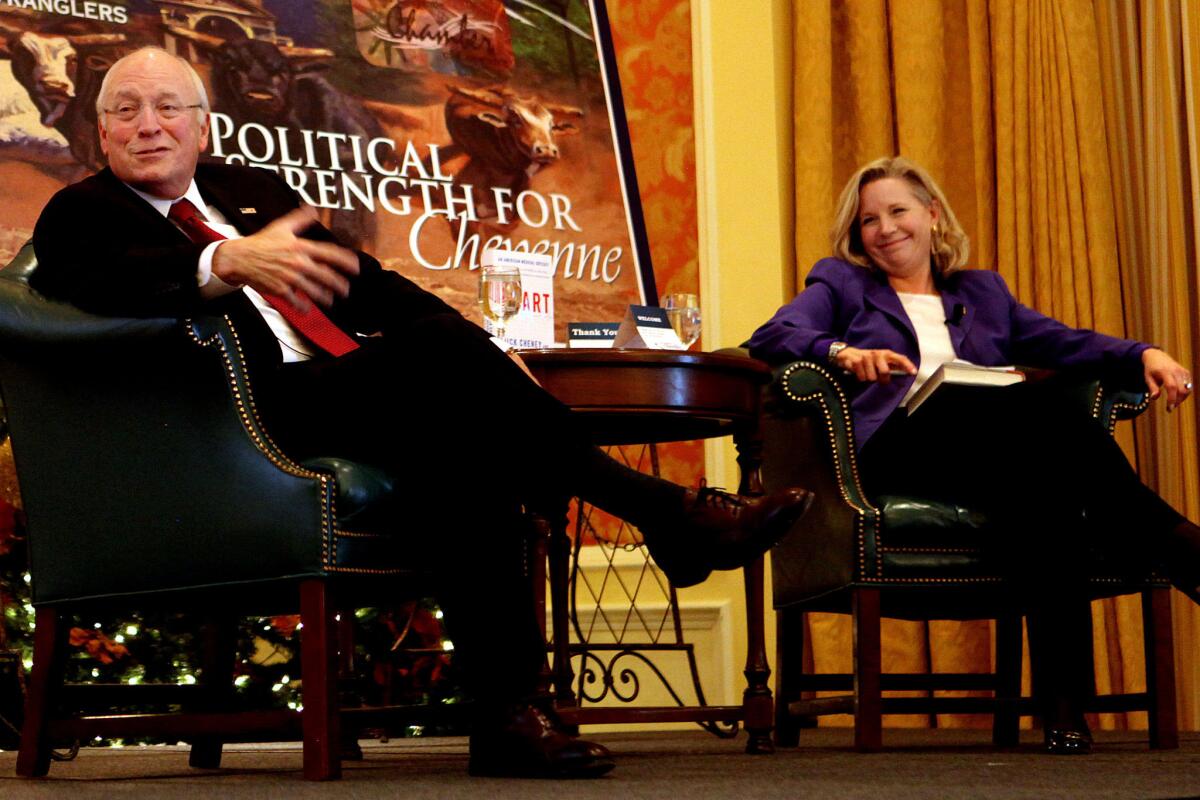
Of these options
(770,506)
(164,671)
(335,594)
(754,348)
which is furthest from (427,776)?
(164,671)

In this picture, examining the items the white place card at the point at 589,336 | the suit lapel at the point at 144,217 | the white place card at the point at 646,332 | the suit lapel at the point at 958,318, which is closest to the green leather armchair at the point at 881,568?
the white place card at the point at 646,332

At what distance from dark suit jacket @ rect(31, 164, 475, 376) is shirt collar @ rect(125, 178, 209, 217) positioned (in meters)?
0.02

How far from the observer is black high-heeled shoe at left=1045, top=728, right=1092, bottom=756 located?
264 centimetres

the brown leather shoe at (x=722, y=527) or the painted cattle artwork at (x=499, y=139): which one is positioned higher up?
the painted cattle artwork at (x=499, y=139)

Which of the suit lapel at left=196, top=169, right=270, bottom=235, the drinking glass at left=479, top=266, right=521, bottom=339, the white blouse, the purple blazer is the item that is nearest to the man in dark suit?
the suit lapel at left=196, top=169, right=270, bottom=235

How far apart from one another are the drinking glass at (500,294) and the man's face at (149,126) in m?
0.59

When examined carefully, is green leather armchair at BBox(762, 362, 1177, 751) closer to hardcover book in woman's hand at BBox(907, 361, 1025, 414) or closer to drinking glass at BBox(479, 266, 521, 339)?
hardcover book in woman's hand at BBox(907, 361, 1025, 414)

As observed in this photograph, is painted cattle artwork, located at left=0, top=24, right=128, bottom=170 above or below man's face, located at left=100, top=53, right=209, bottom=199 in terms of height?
above

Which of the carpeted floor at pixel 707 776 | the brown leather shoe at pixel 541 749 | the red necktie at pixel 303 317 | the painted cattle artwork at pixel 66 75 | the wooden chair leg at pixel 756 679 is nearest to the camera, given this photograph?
the carpeted floor at pixel 707 776

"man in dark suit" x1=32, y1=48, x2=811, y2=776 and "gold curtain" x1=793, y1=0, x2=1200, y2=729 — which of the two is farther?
"gold curtain" x1=793, y1=0, x2=1200, y2=729

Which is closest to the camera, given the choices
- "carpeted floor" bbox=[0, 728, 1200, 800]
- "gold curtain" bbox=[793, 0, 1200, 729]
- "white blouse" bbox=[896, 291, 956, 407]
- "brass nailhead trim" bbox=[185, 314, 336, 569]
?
"carpeted floor" bbox=[0, 728, 1200, 800]

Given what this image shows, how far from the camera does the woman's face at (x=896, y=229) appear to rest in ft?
11.1

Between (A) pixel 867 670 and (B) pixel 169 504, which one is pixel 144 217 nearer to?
(B) pixel 169 504

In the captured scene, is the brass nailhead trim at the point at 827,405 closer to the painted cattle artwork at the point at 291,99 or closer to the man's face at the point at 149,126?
the man's face at the point at 149,126
